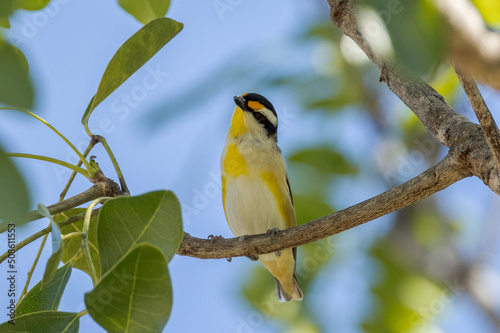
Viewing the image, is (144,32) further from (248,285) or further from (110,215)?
(248,285)

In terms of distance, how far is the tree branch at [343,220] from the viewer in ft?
6.33

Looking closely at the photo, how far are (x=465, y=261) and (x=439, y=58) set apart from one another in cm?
369

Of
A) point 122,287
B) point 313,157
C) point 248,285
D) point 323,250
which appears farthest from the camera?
point 248,285

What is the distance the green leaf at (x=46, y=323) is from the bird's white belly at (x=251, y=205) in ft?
9.18

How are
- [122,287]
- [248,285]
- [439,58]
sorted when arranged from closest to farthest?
[439,58] → [122,287] → [248,285]

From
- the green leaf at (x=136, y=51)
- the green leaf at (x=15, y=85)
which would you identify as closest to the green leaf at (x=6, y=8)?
the green leaf at (x=15, y=85)

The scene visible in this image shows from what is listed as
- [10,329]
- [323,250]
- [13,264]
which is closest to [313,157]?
[323,250]

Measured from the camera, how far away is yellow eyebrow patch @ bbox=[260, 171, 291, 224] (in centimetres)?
411

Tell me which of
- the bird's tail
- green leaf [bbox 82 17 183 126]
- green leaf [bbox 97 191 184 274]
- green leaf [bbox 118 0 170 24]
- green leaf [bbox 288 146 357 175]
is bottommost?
green leaf [bbox 97 191 184 274]

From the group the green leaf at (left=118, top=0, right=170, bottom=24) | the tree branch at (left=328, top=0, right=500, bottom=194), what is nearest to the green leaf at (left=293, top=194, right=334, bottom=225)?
the tree branch at (left=328, top=0, right=500, bottom=194)

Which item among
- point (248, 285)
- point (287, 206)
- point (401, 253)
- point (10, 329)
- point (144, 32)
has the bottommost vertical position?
point (10, 329)

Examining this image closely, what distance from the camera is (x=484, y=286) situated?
3.88 meters

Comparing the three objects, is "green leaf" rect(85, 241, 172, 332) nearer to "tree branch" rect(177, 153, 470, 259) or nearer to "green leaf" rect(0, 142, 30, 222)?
"green leaf" rect(0, 142, 30, 222)

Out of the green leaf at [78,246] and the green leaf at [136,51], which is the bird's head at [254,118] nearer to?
the green leaf at [78,246]
